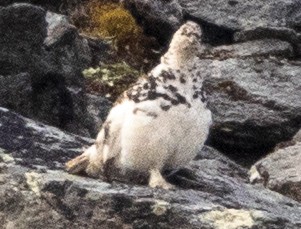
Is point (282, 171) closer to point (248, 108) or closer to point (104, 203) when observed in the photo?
point (248, 108)

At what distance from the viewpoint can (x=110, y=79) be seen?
1872 centimetres

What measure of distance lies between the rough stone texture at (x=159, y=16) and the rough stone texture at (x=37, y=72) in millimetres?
4136

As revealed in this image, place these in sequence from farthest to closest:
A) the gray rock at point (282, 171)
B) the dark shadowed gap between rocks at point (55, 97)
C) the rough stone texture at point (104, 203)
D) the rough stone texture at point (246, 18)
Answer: the rough stone texture at point (246, 18) < the dark shadowed gap between rocks at point (55, 97) < the gray rock at point (282, 171) < the rough stone texture at point (104, 203)

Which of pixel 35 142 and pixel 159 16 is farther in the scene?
pixel 159 16

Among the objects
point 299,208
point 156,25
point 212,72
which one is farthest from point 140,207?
point 156,25

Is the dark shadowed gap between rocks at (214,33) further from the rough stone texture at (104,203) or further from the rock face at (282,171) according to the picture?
the rough stone texture at (104,203)

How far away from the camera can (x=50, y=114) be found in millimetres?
15250

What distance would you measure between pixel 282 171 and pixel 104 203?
534 cm

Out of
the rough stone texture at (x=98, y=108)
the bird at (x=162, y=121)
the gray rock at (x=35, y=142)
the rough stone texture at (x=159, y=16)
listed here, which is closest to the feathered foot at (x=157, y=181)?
the bird at (x=162, y=121)

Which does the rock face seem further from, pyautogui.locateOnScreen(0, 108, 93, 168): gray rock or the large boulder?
the large boulder

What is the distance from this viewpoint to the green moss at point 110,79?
1847cm

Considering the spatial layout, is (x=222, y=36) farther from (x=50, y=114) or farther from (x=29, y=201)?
(x=29, y=201)

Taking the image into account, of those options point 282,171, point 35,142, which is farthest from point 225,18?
point 35,142

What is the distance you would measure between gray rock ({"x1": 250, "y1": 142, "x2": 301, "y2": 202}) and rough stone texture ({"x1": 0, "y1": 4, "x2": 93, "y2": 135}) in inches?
87.9
